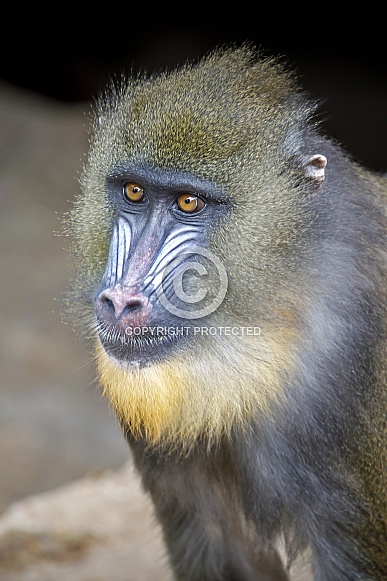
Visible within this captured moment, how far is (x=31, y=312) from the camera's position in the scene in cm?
802

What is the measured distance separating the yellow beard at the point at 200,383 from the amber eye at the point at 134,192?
0.49 meters

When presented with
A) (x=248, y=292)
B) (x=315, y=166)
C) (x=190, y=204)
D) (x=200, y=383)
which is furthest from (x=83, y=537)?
(x=315, y=166)

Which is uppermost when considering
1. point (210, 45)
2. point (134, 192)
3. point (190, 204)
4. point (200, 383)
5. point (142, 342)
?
point (210, 45)

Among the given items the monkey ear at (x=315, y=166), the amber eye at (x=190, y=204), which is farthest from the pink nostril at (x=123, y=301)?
the monkey ear at (x=315, y=166)

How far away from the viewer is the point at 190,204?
307cm

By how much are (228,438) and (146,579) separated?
183 centimetres

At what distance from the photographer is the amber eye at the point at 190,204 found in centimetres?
307

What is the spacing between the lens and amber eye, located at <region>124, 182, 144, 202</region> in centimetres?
316

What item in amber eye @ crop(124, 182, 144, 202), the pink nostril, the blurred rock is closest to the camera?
the pink nostril

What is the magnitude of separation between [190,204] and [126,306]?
1.34ft

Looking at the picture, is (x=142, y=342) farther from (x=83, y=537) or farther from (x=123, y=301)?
(x=83, y=537)

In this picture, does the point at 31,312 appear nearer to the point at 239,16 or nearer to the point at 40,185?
the point at 40,185

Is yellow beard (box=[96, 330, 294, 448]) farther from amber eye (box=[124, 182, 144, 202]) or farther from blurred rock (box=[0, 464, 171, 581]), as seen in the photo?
blurred rock (box=[0, 464, 171, 581])

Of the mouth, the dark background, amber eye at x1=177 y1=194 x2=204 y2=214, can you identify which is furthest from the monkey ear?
the dark background
